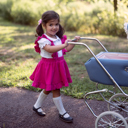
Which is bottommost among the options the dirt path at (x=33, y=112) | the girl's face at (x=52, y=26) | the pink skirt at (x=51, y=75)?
the dirt path at (x=33, y=112)

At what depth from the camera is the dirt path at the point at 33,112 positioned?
256 centimetres

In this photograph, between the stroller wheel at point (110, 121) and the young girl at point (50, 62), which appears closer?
the stroller wheel at point (110, 121)

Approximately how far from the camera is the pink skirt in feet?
8.02

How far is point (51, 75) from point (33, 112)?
715mm

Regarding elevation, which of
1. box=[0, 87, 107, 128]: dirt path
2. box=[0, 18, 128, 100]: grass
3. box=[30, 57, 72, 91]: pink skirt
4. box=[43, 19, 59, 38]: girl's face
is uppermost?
box=[43, 19, 59, 38]: girl's face

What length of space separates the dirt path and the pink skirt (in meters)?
0.47

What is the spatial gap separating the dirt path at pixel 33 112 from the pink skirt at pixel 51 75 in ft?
1.53

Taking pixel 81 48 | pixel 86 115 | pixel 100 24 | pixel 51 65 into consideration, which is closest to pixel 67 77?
pixel 51 65

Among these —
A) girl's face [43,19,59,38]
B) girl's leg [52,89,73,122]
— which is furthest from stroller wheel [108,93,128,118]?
girl's face [43,19,59,38]

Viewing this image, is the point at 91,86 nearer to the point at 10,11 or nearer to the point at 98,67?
the point at 98,67

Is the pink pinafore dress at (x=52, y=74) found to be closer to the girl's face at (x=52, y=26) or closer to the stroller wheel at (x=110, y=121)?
the girl's face at (x=52, y=26)

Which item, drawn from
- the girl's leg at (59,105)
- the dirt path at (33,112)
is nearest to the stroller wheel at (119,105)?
the dirt path at (33,112)

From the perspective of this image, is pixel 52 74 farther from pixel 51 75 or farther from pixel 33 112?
pixel 33 112

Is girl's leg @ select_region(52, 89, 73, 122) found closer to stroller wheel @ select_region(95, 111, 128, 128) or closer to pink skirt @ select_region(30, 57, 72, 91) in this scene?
pink skirt @ select_region(30, 57, 72, 91)
